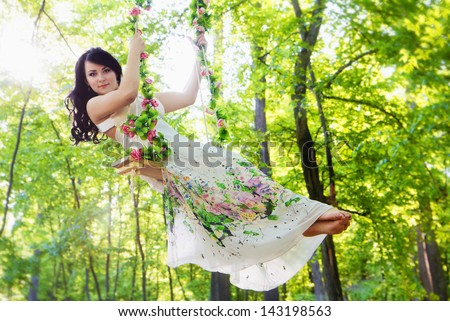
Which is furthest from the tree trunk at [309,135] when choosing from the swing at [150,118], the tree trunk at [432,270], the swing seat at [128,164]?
the tree trunk at [432,270]

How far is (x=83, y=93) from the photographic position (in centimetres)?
277

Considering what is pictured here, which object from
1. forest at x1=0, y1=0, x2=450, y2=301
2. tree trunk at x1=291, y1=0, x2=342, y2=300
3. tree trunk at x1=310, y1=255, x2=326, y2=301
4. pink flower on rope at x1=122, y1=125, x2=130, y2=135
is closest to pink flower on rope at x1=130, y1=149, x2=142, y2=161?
pink flower on rope at x1=122, y1=125, x2=130, y2=135

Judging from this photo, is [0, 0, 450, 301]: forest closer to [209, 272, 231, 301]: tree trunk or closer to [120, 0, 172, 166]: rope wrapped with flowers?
[209, 272, 231, 301]: tree trunk

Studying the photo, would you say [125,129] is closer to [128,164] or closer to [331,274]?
[128,164]

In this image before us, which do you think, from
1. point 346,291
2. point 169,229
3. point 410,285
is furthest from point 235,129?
point 346,291

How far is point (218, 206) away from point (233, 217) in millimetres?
90

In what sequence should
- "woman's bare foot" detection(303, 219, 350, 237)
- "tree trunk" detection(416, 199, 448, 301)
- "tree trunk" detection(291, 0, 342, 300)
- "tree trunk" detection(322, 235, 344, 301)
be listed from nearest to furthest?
"woman's bare foot" detection(303, 219, 350, 237) < "tree trunk" detection(291, 0, 342, 300) < "tree trunk" detection(322, 235, 344, 301) < "tree trunk" detection(416, 199, 448, 301)

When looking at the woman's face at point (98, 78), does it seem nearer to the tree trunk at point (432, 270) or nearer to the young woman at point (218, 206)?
the young woman at point (218, 206)

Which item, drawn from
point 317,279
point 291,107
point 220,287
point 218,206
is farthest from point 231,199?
point 317,279

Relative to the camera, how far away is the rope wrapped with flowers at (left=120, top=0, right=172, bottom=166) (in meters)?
2.40

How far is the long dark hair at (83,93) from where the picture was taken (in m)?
2.72

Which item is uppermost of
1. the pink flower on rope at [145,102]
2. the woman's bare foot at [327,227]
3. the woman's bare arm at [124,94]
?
the woman's bare arm at [124,94]

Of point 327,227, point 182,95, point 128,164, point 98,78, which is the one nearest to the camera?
point 327,227

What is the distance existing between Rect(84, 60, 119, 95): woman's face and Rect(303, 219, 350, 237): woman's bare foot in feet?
4.18
